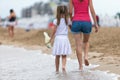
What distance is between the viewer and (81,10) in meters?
7.95

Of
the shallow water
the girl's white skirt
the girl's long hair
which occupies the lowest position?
the shallow water

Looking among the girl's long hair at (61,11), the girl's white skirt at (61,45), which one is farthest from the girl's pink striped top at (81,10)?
the girl's white skirt at (61,45)

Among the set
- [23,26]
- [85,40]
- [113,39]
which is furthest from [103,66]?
[23,26]

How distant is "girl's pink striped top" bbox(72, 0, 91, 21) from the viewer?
7.95 meters

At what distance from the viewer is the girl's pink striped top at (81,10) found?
26.1 ft

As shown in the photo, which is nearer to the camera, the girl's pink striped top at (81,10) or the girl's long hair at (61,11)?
the girl's pink striped top at (81,10)

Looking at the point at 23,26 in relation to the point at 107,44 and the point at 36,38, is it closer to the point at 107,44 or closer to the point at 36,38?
the point at 36,38

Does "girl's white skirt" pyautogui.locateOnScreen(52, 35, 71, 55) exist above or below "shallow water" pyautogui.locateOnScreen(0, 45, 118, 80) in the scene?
above

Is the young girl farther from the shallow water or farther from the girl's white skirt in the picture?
the shallow water

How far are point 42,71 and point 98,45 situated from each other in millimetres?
6196

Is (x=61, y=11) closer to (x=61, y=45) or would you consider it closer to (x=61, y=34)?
(x=61, y=34)

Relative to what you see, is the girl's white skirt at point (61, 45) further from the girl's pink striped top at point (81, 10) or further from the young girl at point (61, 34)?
the girl's pink striped top at point (81, 10)

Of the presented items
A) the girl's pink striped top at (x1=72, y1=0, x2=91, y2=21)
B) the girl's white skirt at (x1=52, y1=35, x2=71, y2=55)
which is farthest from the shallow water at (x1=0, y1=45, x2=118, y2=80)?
the girl's pink striped top at (x1=72, y1=0, x2=91, y2=21)

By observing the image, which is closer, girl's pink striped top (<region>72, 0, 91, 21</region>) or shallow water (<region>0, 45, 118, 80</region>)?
shallow water (<region>0, 45, 118, 80</region>)
